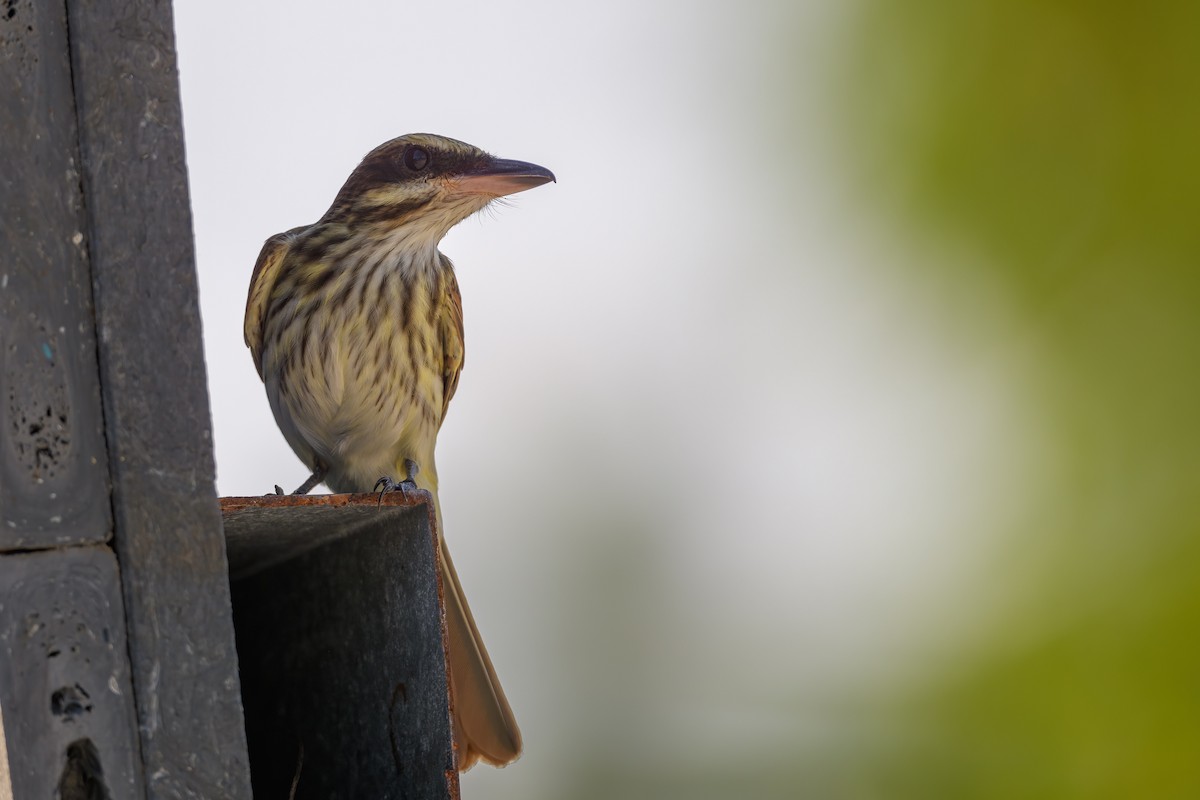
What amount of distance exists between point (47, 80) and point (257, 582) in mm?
1326

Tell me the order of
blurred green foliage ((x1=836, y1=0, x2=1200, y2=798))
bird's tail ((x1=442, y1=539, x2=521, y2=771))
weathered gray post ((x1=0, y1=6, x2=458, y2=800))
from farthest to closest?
blurred green foliage ((x1=836, y1=0, x2=1200, y2=798)) → bird's tail ((x1=442, y1=539, x2=521, y2=771)) → weathered gray post ((x1=0, y1=6, x2=458, y2=800))

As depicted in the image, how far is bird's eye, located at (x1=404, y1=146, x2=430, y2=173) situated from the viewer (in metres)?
4.09

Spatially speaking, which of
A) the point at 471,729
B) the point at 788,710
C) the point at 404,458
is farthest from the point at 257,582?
the point at 788,710

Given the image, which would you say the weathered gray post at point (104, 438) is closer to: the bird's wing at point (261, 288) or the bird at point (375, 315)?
the bird at point (375, 315)

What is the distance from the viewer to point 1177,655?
15.3ft

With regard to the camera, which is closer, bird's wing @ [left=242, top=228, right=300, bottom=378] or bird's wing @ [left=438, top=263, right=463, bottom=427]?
bird's wing @ [left=242, top=228, right=300, bottom=378]

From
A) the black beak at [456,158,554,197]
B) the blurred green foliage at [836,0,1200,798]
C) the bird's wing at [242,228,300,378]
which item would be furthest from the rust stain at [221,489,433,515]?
the blurred green foliage at [836,0,1200,798]

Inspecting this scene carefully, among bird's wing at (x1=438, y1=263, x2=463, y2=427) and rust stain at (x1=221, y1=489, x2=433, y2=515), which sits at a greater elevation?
bird's wing at (x1=438, y1=263, x2=463, y2=427)

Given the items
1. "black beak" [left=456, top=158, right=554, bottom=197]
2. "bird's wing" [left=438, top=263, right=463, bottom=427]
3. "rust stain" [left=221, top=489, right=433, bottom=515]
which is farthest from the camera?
"bird's wing" [left=438, top=263, right=463, bottom=427]

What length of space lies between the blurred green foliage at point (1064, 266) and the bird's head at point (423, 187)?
1.83 metres

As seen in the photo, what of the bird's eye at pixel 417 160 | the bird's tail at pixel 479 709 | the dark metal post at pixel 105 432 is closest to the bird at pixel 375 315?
the bird's eye at pixel 417 160

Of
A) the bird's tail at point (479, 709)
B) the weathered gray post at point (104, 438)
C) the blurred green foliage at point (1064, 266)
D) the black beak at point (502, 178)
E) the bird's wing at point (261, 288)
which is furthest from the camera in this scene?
the blurred green foliage at point (1064, 266)

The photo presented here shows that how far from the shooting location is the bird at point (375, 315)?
12.7ft

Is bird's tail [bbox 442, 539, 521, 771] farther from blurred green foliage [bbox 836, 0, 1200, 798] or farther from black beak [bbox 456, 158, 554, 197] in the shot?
blurred green foliage [bbox 836, 0, 1200, 798]
